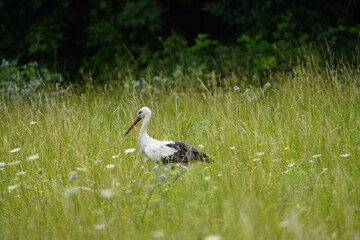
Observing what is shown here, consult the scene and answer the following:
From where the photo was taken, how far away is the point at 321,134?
4793 millimetres

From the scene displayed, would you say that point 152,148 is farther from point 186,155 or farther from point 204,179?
point 204,179

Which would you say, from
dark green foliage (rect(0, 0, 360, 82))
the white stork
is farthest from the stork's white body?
dark green foliage (rect(0, 0, 360, 82))

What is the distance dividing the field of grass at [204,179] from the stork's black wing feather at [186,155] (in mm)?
109

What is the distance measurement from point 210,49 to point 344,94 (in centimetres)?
490

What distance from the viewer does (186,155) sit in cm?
449

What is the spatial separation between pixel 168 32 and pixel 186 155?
25.2ft

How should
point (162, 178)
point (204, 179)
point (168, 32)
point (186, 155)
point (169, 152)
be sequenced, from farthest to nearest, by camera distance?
1. point (168, 32)
2. point (169, 152)
3. point (186, 155)
4. point (204, 179)
5. point (162, 178)

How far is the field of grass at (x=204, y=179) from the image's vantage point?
3.35m

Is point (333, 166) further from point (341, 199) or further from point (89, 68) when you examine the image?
point (89, 68)

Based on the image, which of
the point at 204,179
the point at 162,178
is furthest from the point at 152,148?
the point at 162,178

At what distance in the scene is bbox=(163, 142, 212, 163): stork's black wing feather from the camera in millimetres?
4492

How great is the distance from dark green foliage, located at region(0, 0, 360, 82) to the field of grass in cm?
358

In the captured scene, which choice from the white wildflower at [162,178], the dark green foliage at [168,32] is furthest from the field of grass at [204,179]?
the dark green foliage at [168,32]

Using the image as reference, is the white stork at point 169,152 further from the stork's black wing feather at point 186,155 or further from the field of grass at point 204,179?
the field of grass at point 204,179
